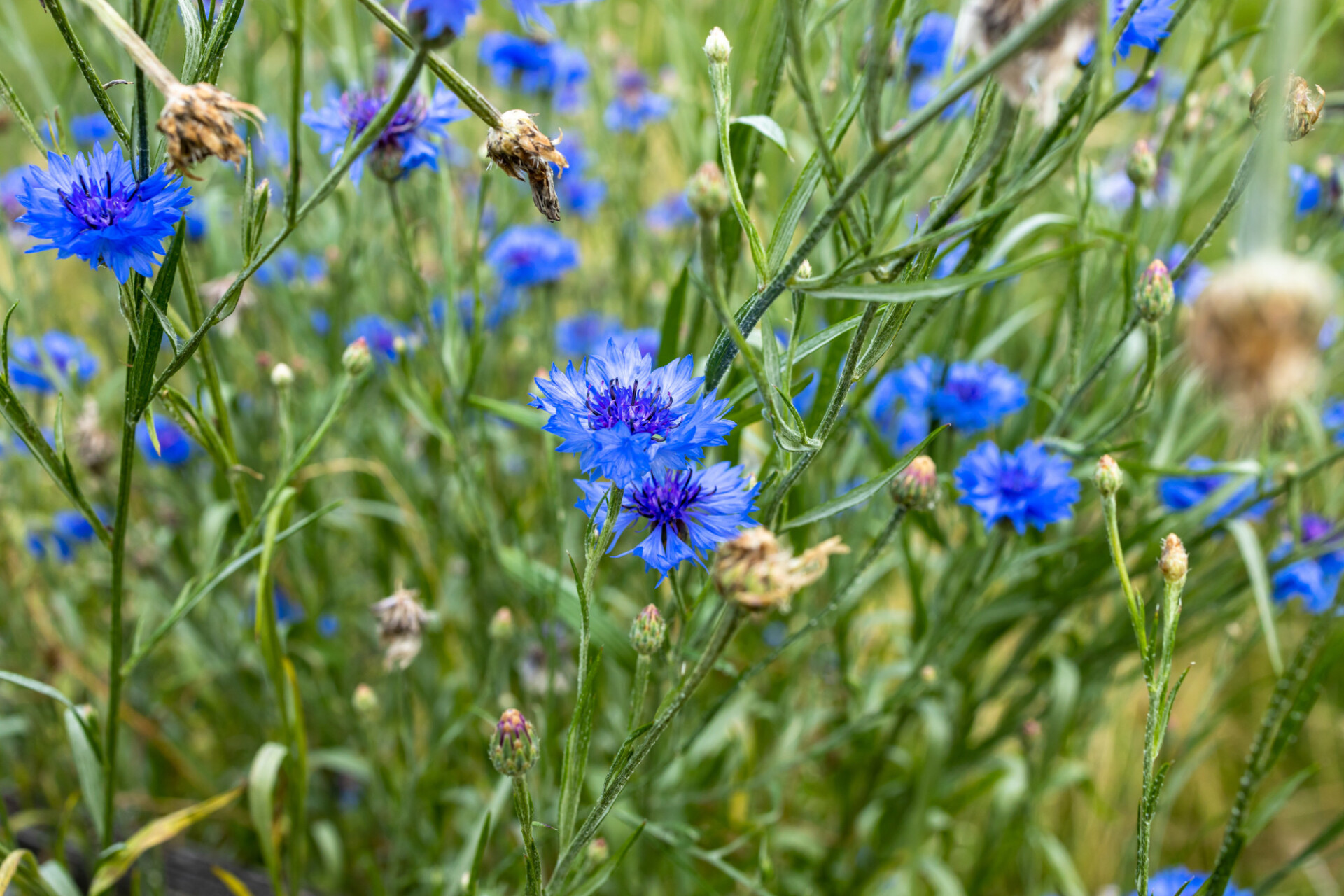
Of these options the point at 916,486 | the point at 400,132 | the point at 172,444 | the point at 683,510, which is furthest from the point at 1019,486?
the point at 172,444

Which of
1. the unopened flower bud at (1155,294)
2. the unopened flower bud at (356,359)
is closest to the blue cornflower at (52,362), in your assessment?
the unopened flower bud at (356,359)

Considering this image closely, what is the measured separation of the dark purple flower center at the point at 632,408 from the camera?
531 millimetres

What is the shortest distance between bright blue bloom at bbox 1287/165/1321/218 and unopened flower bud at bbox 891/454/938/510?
696 millimetres

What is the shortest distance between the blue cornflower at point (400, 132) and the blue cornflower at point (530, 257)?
0.50 meters

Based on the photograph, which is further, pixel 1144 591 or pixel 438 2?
pixel 1144 591

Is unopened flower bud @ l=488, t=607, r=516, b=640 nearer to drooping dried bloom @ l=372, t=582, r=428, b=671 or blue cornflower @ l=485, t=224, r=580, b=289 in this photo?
drooping dried bloom @ l=372, t=582, r=428, b=671

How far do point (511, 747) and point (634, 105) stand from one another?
4.69 feet

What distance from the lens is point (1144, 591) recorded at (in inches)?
44.5

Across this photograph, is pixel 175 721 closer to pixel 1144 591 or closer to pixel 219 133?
pixel 219 133

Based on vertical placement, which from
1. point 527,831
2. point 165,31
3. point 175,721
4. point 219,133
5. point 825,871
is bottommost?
point 527,831

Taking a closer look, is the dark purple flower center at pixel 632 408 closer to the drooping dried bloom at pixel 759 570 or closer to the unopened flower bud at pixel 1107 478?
the drooping dried bloom at pixel 759 570

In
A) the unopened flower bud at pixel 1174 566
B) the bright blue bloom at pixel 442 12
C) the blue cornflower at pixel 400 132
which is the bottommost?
the unopened flower bud at pixel 1174 566

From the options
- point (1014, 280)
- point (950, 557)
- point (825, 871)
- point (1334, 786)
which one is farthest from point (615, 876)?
point (1334, 786)

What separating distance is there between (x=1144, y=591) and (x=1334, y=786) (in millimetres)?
796
